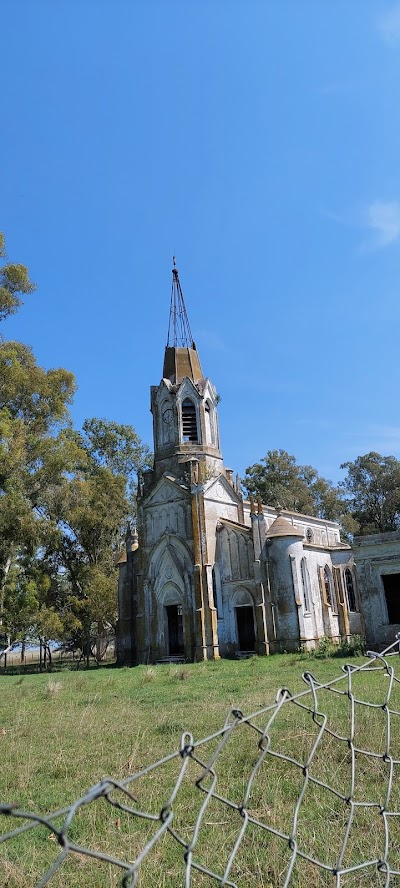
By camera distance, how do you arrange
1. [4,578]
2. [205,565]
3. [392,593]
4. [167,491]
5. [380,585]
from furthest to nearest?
[167,491] < [4,578] < [205,565] < [392,593] < [380,585]

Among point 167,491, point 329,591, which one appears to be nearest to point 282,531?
point 167,491

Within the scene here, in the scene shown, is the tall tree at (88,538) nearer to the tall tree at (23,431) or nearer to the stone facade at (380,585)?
the tall tree at (23,431)

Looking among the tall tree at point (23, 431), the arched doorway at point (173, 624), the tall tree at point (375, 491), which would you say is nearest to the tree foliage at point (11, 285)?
the tall tree at point (23, 431)

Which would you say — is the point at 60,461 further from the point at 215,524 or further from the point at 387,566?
the point at 387,566

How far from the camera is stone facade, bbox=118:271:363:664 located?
101 feet

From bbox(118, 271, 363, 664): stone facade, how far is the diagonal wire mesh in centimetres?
2071

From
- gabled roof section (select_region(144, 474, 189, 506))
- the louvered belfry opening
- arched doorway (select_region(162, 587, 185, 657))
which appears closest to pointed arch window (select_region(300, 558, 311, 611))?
arched doorway (select_region(162, 587, 185, 657))

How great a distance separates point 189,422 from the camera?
1422 inches

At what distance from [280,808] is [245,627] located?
26.3 m

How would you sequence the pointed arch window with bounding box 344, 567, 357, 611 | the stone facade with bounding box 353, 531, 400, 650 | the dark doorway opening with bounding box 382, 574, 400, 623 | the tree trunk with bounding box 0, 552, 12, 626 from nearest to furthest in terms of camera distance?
the stone facade with bounding box 353, 531, 400, 650 → the dark doorway opening with bounding box 382, 574, 400, 623 → the tree trunk with bounding box 0, 552, 12, 626 → the pointed arch window with bounding box 344, 567, 357, 611

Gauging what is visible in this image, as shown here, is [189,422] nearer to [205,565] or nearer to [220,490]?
[220,490]

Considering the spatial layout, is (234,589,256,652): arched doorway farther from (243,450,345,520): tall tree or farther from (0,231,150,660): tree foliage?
(243,450,345,520): tall tree

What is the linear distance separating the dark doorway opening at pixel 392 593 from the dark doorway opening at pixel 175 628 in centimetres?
1208

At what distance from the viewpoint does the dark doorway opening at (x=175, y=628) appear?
33219 mm
